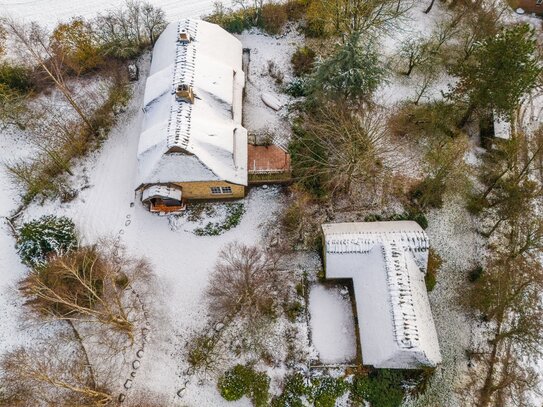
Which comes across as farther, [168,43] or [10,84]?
[10,84]

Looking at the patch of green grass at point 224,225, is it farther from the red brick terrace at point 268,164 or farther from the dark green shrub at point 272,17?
the dark green shrub at point 272,17

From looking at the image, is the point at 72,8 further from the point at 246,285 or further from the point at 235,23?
the point at 246,285

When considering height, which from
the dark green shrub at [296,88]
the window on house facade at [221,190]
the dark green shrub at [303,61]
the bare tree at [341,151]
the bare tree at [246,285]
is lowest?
the bare tree at [246,285]

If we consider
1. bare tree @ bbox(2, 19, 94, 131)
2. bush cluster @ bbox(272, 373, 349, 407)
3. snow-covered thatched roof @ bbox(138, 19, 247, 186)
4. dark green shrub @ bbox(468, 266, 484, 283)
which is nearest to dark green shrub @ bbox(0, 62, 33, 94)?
bare tree @ bbox(2, 19, 94, 131)

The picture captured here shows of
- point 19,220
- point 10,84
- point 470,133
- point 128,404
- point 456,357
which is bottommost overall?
point 128,404

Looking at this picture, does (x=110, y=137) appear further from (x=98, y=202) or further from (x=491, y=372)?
(x=491, y=372)

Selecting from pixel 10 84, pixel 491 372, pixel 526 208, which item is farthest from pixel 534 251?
pixel 10 84

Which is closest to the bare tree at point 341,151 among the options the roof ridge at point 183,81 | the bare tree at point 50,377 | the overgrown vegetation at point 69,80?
the roof ridge at point 183,81

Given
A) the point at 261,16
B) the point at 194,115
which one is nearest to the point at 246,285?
the point at 194,115

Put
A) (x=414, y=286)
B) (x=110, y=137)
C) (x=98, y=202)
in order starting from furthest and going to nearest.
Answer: (x=110, y=137), (x=98, y=202), (x=414, y=286)
